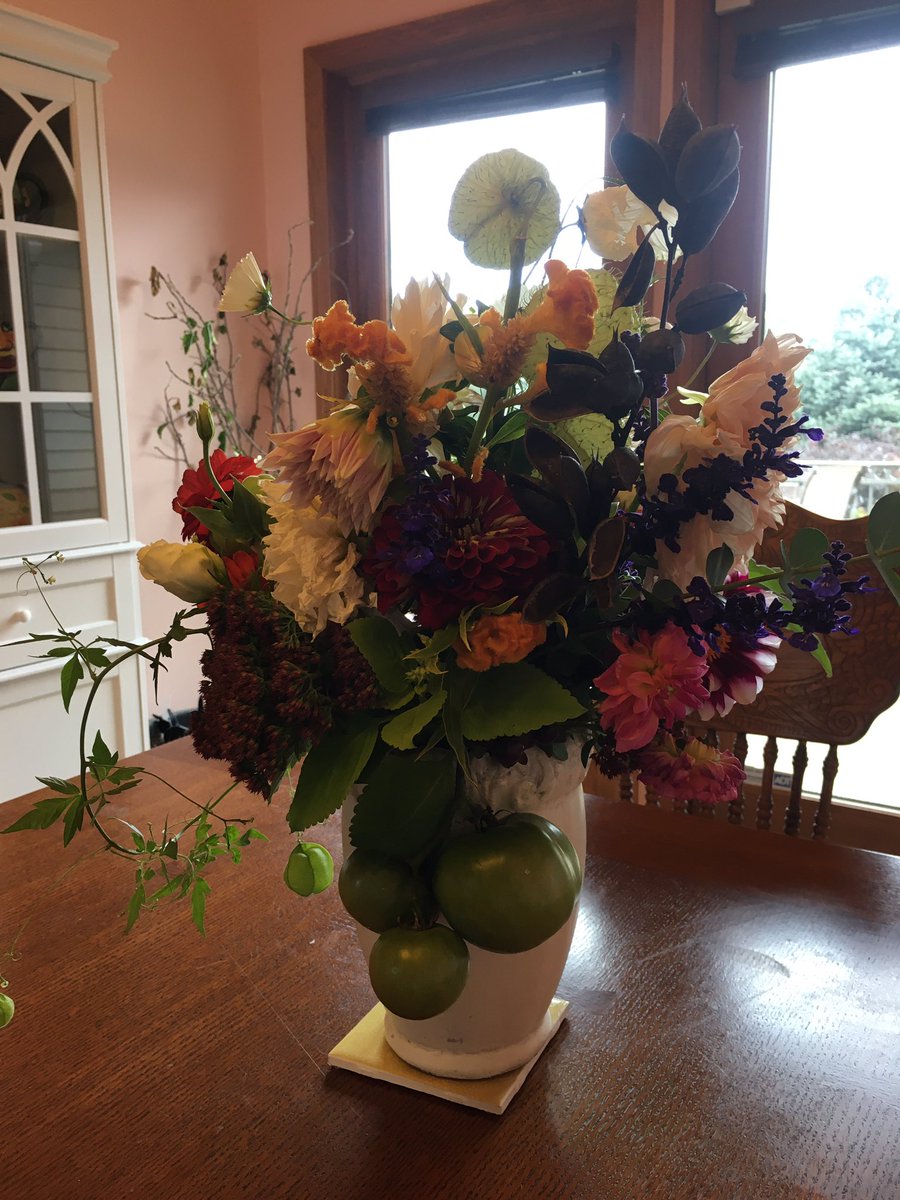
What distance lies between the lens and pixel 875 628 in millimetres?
1182

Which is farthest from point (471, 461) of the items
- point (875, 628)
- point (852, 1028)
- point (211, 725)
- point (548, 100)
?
point (548, 100)

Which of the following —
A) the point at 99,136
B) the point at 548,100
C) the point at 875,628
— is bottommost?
the point at 875,628

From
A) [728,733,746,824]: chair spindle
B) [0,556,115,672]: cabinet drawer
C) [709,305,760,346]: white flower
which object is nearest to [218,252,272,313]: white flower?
[709,305,760,346]: white flower

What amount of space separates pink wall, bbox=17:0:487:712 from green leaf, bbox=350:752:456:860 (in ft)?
7.16

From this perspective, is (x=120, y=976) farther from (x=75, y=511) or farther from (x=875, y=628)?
(x=75, y=511)

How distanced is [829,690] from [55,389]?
1.76 metres

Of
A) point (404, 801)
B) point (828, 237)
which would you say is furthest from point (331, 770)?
point (828, 237)

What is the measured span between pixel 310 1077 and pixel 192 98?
274cm

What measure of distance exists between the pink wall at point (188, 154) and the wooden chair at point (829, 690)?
1.86m

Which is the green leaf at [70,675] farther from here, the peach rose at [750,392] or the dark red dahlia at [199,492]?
the peach rose at [750,392]

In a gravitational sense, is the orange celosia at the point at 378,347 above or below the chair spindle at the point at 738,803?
above

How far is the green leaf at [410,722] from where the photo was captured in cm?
54

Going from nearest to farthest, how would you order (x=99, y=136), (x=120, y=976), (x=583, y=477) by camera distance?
(x=583, y=477) < (x=120, y=976) < (x=99, y=136)

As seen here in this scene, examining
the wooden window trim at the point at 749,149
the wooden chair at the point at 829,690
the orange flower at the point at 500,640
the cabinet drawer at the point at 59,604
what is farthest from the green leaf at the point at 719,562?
the wooden window trim at the point at 749,149
